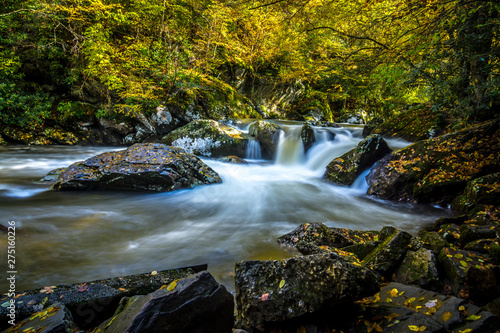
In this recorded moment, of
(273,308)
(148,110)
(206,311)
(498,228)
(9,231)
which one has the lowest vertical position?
(9,231)

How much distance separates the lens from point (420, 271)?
2385 mm

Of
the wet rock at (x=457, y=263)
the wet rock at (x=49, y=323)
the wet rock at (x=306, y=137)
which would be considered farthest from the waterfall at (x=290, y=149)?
the wet rock at (x=49, y=323)

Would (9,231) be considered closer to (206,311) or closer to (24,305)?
(24,305)

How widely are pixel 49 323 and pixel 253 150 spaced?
9.52 meters

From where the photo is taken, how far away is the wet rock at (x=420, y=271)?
2.29m

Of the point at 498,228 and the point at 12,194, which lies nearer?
the point at 498,228

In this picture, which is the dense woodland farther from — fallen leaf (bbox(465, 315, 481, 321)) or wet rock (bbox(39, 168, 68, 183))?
wet rock (bbox(39, 168, 68, 183))

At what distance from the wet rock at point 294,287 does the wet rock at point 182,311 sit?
30 cm

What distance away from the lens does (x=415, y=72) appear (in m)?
5.26

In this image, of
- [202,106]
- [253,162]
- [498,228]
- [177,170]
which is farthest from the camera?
[202,106]

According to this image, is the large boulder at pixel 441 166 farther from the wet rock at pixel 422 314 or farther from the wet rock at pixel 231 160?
the wet rock at pixel 231 160

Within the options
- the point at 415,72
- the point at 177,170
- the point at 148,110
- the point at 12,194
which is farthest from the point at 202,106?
the point at 415,72

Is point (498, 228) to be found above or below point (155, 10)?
below

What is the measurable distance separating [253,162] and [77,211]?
678 cm
